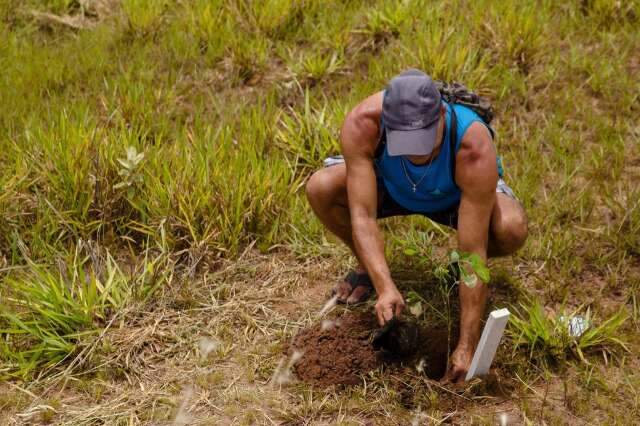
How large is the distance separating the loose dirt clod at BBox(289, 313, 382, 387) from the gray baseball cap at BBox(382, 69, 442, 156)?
77cm

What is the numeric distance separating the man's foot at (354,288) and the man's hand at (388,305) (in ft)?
1.54

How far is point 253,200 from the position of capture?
11.6 ft

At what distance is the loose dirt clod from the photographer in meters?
2.90

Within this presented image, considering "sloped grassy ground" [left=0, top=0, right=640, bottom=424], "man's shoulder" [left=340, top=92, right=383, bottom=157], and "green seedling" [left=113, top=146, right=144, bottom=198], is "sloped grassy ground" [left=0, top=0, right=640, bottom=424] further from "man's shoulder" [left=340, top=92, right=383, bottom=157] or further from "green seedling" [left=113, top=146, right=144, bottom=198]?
"man's shoulder" [left=340, top=92, right=383, bottom=157]

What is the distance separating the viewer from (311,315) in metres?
3.25

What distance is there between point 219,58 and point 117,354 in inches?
84.5

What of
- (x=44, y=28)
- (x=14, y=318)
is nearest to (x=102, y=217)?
(x=14, y=318)

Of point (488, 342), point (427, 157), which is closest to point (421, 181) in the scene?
point (427, 157)

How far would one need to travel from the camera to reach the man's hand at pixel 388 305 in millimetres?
2742

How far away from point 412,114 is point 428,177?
0.36 metres

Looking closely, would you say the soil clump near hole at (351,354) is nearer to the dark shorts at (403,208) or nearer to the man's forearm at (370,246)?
the man's forearm at (370,246)

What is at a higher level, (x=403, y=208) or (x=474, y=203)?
(x=474, y=203)

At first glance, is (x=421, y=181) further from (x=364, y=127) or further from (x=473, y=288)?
(x=473, y=288)

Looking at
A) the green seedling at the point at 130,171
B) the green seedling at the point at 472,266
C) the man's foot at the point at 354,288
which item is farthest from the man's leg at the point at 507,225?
the green seedling at the point at 130,171
